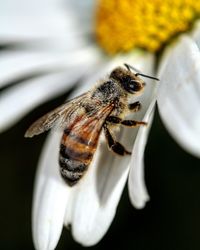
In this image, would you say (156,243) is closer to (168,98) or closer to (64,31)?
(168,98)

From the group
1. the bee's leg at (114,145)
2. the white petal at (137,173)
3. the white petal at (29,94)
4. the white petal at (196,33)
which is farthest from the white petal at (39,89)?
the white petal at (137,173)

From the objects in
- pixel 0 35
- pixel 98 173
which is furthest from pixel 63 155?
pixel 0 35

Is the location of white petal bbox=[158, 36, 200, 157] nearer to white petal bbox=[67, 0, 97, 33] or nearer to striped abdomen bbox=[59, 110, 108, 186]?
striped abdomen bbox=[59, 110, 108, 186]

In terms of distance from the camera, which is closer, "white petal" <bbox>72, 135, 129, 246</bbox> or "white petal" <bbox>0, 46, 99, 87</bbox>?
"white petal" <bbox>72, 135, 129, 246</bbox>

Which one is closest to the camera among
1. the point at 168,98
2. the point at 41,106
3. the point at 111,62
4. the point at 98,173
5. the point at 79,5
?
the point at 168,98

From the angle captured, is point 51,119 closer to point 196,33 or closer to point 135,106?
point 135,106

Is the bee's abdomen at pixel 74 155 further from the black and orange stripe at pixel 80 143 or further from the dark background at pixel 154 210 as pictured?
the dark background at pixel 154 210

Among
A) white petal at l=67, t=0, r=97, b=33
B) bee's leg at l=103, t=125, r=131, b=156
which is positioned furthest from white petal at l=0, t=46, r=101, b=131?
bee's leg at l=103, t=125, r=131, b=156

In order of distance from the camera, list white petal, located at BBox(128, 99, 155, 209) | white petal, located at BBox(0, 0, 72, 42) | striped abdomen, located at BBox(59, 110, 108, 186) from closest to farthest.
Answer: white petal, located at BBox(128, 99, 155, 209) → striped abdomen, located at BBox(59, 110, 108, 186) → white petal, located at BBox(0, 0, 72, 42)
